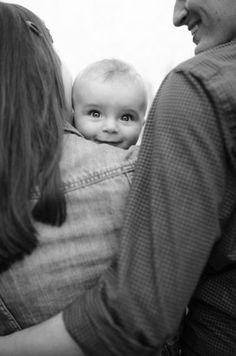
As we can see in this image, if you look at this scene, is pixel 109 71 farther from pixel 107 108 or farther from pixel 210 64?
pixel 210 64

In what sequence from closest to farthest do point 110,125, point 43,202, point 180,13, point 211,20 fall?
point 43,202, point 211,20, point 180,13, point 110,125

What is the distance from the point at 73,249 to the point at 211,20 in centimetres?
58

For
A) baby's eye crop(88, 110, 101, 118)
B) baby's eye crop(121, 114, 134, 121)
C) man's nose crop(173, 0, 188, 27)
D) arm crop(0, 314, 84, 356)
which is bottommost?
arm crop(0, 314, 84, 356)

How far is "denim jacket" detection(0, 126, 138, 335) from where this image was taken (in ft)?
3.04

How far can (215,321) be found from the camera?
98cm

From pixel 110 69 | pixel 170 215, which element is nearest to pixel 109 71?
pixel 110 69

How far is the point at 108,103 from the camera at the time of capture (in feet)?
4.83

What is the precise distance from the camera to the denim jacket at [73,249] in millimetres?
928

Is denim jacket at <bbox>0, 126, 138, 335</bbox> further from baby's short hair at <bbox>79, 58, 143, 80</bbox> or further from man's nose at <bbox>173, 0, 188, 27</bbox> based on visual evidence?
baby's short hair at <bbox>79, 58, 143, 80</bbox>

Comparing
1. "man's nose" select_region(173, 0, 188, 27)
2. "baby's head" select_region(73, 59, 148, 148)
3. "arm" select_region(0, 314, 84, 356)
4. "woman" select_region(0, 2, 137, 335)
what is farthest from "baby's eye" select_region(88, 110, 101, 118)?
"arm" select_region(0, 314, 84, 356)

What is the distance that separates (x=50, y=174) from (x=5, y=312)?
0.30 metres

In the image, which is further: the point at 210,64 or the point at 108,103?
the point at 108,103

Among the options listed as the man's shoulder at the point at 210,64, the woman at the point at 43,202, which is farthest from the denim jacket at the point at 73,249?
the man's shoulder at the point at 210,64

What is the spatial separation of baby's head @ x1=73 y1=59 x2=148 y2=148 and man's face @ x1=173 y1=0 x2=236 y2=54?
389 millimetres
